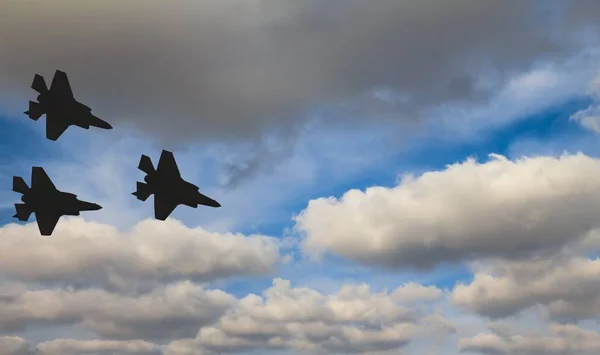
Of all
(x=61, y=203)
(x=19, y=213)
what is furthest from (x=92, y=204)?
(x=19, y=213)

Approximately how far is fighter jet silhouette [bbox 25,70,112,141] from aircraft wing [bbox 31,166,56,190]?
4.25 m

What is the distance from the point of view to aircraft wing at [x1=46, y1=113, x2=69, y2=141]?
73.8 meters

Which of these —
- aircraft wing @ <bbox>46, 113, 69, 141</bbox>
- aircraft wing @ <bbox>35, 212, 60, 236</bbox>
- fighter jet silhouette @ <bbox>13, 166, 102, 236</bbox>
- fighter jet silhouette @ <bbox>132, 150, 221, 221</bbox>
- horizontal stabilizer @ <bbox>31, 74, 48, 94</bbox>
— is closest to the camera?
horizontal stabilizer @ <bbox>31, 74, 48, 94</bbox>

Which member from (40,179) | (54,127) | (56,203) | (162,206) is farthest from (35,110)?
Answer: (162,206)

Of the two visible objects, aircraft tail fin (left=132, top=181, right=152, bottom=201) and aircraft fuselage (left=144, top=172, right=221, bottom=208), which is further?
aircraft tail fin (left=132, top=181, right=152, bottom=201)

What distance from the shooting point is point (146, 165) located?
7431 centimetres

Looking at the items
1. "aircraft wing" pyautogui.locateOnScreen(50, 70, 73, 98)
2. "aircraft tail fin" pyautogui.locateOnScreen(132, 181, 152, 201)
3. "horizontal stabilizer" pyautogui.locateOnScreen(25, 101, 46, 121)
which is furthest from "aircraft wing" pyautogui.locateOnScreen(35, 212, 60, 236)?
"aircraft wing" pyautogui.locateOnScreen(50, 70, 73, 98)

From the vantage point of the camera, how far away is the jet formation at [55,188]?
7231 cm

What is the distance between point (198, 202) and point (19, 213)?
21.2 m

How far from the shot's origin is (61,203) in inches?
2936

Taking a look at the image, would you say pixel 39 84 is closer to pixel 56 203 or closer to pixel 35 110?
pixel 35 110

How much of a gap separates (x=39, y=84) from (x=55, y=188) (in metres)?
12.4

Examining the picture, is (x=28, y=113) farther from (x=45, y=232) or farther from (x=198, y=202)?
(x=198, y=202)

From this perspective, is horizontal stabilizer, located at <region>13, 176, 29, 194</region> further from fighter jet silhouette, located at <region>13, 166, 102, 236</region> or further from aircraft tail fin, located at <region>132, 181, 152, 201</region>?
aircraft tail fin, located at <region>132, 181, 152, 201</region>
